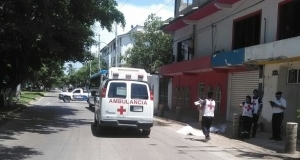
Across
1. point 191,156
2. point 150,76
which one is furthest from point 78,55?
point 191,156

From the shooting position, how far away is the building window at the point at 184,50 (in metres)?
27.0

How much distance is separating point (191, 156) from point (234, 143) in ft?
11.2

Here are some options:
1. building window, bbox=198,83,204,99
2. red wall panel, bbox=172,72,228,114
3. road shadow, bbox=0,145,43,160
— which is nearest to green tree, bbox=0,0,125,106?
road shadow, bbox=0,145,43,160

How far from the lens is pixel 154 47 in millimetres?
35500

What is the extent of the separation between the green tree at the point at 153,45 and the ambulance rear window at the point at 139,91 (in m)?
21.8

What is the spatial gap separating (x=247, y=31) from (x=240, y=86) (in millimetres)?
2693

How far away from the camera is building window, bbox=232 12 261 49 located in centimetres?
1789

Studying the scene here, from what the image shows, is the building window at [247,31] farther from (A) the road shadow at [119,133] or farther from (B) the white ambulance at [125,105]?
(A) the road shadow at [119,133]

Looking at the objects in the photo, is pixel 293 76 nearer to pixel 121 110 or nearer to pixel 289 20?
pixel 289 20

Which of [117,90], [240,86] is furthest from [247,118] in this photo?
[240,86]

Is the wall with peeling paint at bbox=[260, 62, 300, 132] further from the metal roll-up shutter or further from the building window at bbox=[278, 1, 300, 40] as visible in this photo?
the metal roll-up shutter

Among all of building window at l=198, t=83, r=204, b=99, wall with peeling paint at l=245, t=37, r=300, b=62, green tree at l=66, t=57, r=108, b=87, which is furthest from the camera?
green tree at l=66, t=57, r=108, b=87

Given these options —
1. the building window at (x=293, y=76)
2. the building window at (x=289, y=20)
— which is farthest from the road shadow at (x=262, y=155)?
the building window at (x=289, y=20)

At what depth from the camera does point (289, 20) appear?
1527 centimetres
